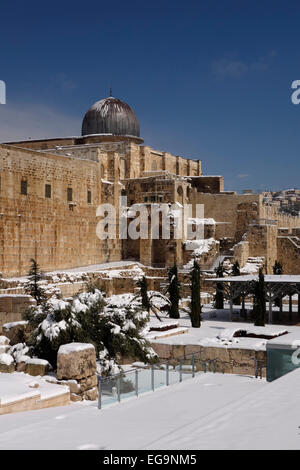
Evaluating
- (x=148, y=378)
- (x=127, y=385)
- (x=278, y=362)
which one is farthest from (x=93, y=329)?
(x=278, y=362)

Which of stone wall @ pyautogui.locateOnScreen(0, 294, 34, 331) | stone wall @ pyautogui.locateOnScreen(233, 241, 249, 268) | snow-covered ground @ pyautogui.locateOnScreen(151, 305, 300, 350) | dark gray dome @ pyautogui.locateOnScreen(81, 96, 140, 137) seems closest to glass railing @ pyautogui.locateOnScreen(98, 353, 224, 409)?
snow-covered ground @ pyautogui.locateOnScreen(151, 305, 300, 350)

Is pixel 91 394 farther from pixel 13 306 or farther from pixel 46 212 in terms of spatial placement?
pixel 46 212

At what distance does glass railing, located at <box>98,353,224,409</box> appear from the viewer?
9539 millimetres

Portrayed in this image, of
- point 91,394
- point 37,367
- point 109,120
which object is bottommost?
point 91,394

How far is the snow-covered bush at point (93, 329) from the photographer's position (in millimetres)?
13633

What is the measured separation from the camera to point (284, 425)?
253 inches

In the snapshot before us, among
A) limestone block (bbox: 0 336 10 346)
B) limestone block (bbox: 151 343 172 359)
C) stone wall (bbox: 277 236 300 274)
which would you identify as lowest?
limestone block (bbox: 151 343 172 359)

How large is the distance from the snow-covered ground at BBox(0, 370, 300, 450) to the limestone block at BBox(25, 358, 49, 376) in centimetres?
285

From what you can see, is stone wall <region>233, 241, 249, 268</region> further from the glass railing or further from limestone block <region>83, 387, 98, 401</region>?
limestone block <region>83, 387, 98, 401</region>

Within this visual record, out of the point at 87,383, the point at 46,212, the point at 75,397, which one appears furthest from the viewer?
the point at 46,212

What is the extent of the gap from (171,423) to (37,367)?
212 inches

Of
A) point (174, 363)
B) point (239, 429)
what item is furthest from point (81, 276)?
point (239, 429)

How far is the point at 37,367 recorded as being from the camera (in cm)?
1259
